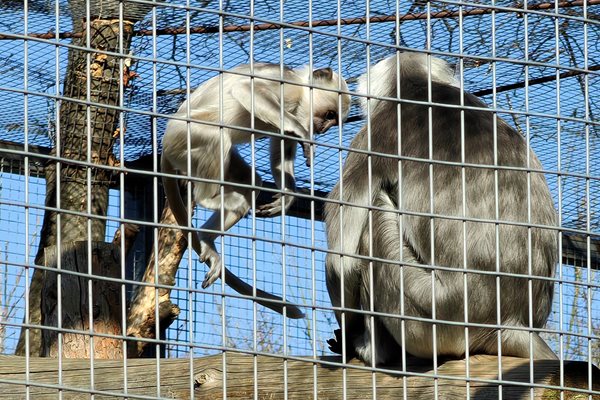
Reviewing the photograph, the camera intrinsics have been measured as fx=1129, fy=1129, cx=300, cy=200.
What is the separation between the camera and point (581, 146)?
237 inches

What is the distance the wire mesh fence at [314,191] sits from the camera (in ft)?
12.4

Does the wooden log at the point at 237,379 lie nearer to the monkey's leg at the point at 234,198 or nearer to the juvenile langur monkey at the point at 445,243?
the juvenile langur monkey at the point at 445,243

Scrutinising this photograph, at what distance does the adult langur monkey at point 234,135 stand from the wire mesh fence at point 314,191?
0.06ft

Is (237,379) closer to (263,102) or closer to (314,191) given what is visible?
(314,191)

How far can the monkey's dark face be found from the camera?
5.45 metres

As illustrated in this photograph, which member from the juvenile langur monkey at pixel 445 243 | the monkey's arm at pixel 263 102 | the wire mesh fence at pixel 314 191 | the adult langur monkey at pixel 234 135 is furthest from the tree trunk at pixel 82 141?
the juvenile langur monkey at pixel 445 243

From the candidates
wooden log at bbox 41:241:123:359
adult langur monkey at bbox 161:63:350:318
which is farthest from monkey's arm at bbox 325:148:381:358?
wooden log at bbox 41:241:123:359

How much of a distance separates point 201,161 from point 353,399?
1.55 metres

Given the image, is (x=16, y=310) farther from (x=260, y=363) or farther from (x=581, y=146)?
(x=581, y=146)

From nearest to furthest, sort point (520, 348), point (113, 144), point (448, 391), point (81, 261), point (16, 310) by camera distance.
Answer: point (448, 391) → point (520, 348) → point (81, 261) → point (113, 144) → point (16, 310)

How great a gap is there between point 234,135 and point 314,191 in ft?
1.79

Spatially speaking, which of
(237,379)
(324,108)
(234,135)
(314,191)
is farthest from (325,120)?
(237,379)

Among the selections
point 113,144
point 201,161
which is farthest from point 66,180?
point 201,161

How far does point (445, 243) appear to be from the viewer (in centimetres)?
445
